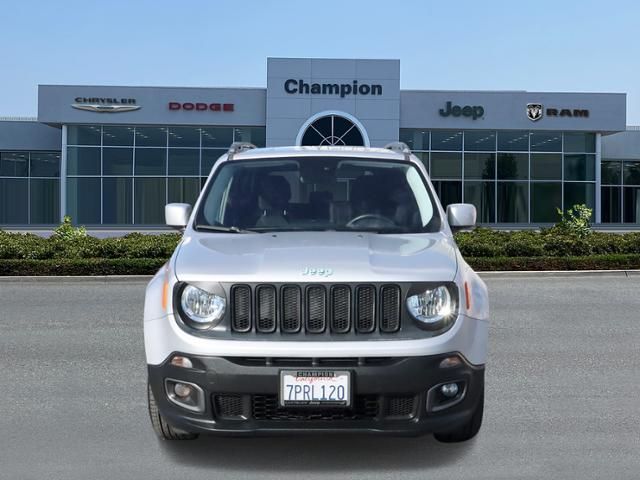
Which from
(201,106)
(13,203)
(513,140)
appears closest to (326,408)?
(201,106)

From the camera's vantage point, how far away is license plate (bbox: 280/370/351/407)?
434 cm

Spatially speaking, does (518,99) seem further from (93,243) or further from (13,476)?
(13,476)

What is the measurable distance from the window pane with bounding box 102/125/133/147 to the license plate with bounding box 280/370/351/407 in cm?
3528

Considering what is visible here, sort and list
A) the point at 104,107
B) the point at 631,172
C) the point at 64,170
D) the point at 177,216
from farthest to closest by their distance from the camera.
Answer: the point at 631,172 < the point at 64,170 < the point at 104,107 < the point at 177,216

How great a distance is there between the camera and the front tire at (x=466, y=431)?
195 inches

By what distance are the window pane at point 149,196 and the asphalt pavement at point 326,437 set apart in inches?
1095

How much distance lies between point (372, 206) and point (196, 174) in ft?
108

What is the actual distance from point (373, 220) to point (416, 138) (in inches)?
1311

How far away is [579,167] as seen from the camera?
39500 mm

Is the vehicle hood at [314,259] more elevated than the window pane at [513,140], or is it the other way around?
the window pane at [513,140]

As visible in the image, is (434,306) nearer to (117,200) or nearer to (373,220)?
(373,220)

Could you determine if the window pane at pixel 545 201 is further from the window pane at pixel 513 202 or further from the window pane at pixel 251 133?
the window pane at pixel 251 133

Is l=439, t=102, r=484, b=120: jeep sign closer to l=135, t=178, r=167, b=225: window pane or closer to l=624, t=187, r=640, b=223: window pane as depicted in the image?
l=624, t=187, r=640, b=223: window pane

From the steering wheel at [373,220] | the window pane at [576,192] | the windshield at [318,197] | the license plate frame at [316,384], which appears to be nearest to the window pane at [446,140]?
the window pane at [576,192]
